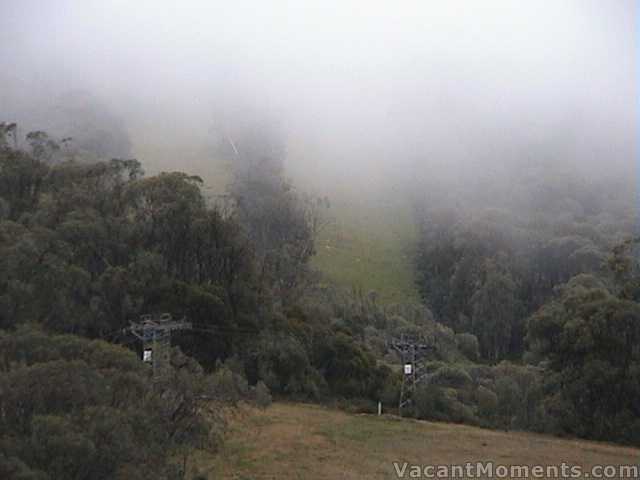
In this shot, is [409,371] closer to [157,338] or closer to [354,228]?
[157,338]

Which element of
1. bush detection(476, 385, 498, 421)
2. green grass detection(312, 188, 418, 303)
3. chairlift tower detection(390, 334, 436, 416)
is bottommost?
bush detection(476, 385, 498, 421)

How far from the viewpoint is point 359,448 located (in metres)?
29.9

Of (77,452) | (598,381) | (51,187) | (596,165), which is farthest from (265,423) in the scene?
(596,165)

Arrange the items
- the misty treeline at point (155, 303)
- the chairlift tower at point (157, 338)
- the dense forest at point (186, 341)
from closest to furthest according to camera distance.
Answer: the dense forest at point (186, 341)
the misty treeline at point (155, 303)
the chairlift tower at point (157, 338)

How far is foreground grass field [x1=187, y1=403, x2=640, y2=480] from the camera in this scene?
87.1 ft

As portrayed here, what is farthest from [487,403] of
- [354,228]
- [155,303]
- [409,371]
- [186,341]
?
[354,228]

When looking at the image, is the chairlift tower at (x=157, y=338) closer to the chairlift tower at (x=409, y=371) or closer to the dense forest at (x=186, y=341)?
the dense forest at (x=186, y=341)

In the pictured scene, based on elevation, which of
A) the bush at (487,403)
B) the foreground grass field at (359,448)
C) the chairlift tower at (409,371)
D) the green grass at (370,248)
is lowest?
the foreground grass field at (359,448)

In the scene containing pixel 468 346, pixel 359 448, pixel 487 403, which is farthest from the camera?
pixel 468 346

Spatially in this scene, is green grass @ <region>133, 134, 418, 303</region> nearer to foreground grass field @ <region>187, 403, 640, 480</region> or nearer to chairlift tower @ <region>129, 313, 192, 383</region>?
chairlift tower @ <region>129, 313, 192, 383</region>

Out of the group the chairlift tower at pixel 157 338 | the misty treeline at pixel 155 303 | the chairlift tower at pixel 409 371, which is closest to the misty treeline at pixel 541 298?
the chairlift tower at pixel 409 371

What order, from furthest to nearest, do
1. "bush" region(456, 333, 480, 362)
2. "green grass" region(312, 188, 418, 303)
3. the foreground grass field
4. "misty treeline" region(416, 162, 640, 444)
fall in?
"green grass" region(312, 188, 418, 303)
"bush" region(456, 333, 480, 362)
"misty treeline" region(416, 162, 640, 444)
the foreground grass field

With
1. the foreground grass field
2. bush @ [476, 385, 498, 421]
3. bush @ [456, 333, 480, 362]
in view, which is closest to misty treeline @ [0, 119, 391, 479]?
the foreground grass field

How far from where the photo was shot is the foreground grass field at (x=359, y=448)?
2655 centimetres
